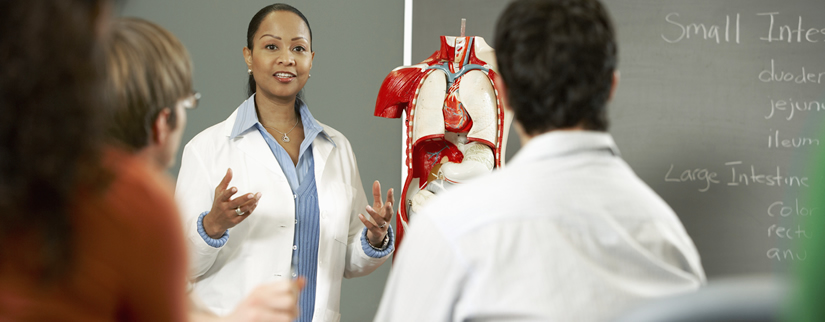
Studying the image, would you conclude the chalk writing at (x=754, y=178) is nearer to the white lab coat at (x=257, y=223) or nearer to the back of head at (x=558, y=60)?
the white lab coat at (x=257, y=223)

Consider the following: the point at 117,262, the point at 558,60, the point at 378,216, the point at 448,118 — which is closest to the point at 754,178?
the point at 448,118

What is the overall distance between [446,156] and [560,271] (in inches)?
51.6

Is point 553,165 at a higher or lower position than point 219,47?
lower

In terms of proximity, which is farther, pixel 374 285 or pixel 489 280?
pixel 374 285

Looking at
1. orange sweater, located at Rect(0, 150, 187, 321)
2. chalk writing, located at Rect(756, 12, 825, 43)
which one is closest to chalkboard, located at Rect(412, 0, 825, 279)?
chalk writing, located at Rect(756, 12, 825, 43)

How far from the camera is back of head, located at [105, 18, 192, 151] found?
2.40 ft

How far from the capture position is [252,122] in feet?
5.94

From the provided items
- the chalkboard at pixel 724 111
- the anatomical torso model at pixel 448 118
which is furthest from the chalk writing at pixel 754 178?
the anatomical torso model at pixel 448 118

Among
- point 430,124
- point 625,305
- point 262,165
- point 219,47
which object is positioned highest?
point 219,47

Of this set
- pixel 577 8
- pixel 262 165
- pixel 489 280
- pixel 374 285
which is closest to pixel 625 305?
pixel 489 280

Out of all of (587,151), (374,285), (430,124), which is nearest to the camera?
(587,151)

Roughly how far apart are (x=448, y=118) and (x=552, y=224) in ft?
4.01

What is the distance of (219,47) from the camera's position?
3012 millimetres

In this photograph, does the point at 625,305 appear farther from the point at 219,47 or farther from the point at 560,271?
the point at 219,47
